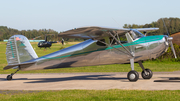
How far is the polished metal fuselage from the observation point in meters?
11.9

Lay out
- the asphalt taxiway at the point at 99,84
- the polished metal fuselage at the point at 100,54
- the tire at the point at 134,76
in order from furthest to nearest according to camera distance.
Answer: the polished metal fuselage at the point at 100,54 < the tire at the point at 134,76 < the asphalt taxiway at the point at 99,84

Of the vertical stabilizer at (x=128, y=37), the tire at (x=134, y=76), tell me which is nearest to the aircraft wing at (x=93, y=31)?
the vertical stabilizer at (x=128, y=37)

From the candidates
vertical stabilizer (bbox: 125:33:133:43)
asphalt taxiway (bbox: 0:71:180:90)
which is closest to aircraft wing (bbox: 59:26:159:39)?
vertical stabilizer (bbox: 125:33:133:43)

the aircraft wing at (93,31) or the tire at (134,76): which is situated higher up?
the aircraft wing at (93,31)

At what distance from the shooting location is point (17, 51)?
45.9ft

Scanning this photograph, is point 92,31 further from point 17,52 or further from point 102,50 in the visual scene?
point 17,52

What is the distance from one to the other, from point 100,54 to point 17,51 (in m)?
5.12

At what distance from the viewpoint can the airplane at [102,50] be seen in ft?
38.8

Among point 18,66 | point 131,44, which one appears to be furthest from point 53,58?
point 131,44

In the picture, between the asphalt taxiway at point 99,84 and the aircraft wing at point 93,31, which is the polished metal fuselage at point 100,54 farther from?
the asphalt taxiway at point 99,84

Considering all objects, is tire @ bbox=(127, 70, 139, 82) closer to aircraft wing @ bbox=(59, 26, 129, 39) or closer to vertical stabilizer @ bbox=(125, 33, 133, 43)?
vertical stabilizer @ bbox=(125, 33, 133, 43)

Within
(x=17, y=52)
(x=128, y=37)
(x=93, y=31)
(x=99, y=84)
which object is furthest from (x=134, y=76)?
(x=17, y=52)

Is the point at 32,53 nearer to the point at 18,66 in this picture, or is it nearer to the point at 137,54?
the point at 18,66

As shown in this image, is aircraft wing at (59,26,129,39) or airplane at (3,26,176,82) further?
airplane at (3,26,176,82)
